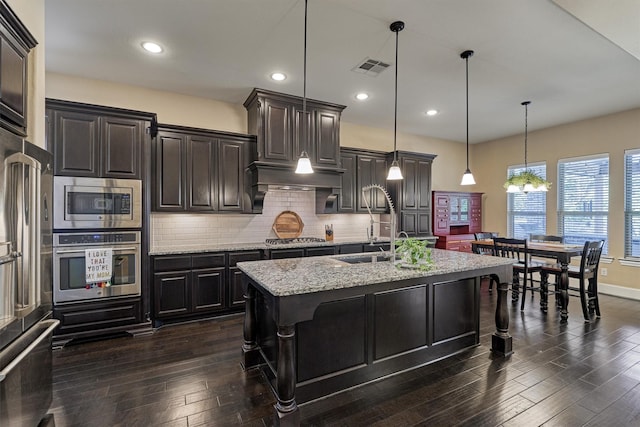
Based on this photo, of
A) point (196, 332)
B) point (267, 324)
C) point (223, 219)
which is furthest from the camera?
point (223, 219)

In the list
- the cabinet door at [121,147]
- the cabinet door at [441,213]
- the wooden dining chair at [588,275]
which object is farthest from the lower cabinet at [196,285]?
the wooden dining chair at [588,275]

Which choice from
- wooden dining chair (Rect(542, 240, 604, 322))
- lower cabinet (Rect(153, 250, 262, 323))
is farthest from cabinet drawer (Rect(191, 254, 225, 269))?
wooden dining chair (Rect(542, 240, 604, 322))

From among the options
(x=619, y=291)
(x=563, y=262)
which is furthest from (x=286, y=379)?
(x=619, y=291)

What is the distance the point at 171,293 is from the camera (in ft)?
11.7

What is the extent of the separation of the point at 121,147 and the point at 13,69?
5.66ft

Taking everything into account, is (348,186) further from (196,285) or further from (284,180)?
(196,285)

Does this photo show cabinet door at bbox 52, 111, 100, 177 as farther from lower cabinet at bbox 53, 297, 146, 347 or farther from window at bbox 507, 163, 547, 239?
window at bbox 507, 163, 547, 239

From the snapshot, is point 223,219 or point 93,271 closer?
point 93,271

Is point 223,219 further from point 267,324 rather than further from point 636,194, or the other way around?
point 636,194

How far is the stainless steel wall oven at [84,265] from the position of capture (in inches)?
118

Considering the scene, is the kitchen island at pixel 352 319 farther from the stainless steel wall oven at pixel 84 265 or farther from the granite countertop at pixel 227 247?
the stainless steel wall oven at pixel 84 265

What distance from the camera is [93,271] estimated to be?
3.11 meters

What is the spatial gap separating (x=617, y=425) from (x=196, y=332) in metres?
3.69

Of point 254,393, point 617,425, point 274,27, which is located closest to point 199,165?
point 274,27
